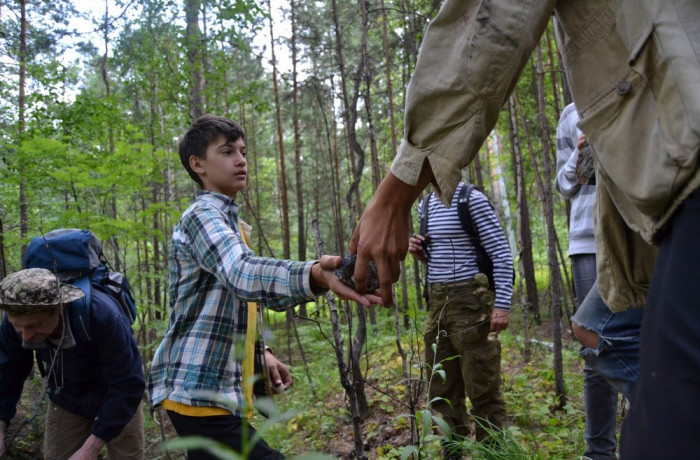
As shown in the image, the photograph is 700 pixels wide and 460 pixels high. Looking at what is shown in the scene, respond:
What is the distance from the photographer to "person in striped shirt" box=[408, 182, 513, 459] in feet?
12.6

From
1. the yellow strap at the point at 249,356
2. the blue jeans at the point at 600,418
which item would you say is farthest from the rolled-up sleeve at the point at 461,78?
the blue jeans at the point at 600,418

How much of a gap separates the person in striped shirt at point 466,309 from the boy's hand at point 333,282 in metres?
2.22

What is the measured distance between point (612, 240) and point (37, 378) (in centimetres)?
835

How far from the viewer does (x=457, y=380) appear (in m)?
4.05

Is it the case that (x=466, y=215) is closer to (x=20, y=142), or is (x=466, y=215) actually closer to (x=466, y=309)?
(x=466, y=309)

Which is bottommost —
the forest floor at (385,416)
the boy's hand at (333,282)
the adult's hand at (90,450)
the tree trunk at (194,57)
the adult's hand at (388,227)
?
the forest floor at (385,416)

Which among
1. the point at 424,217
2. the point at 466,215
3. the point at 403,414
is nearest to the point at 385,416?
the point at 403,414

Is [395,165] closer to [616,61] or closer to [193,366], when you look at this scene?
[616,61]

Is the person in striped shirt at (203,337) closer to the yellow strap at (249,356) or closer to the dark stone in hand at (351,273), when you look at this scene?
the yellow strap at (249,356)

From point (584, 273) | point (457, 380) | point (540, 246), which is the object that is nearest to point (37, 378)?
point (457, 380)

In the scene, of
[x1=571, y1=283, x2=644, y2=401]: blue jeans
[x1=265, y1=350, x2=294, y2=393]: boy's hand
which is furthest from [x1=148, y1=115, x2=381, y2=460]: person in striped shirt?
[x1=571, y1=283, x2=644, y2=401]: blue jeans

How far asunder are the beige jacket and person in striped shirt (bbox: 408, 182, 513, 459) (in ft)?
8.27

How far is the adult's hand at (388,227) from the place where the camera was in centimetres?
133

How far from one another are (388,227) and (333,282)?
343mm
